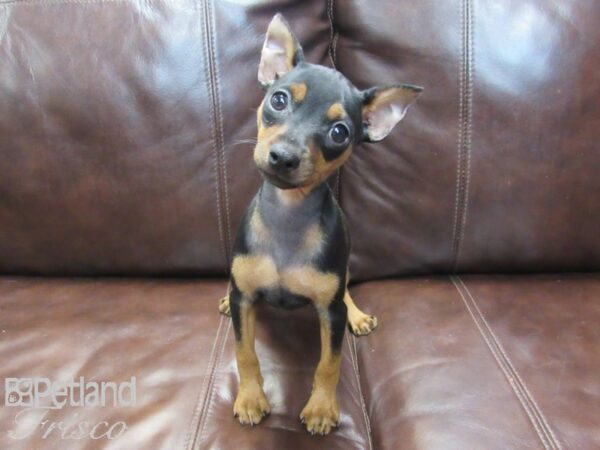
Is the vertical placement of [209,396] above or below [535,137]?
below

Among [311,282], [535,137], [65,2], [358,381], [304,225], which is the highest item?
[65,2]

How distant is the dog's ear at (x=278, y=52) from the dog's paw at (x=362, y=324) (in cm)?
60

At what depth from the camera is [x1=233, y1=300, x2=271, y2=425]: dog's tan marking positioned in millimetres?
1044

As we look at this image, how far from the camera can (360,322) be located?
1340mm

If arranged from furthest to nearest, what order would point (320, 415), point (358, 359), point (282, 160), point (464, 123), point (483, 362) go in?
1. point (464, 123)
2. point (358, 359)
3. point (483, 362)
4. point (320, 415)
5. point (282, 160)

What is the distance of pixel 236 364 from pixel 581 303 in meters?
0.85

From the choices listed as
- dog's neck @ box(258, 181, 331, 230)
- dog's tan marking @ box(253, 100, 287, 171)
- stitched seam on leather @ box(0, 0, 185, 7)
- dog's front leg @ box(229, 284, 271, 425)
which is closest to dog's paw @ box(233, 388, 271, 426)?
dog's front leg @ box(229, 284, 271, 425)

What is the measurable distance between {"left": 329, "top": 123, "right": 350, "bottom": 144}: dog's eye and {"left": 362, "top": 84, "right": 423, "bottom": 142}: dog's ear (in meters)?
0.10

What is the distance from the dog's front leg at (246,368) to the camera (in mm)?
1046

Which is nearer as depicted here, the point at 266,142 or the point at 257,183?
the point at 266,142

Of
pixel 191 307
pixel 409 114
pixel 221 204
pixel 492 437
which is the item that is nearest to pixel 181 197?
pixel 221 204

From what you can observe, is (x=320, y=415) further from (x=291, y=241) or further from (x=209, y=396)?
(x=291, y=241)

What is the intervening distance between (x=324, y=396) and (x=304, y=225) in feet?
1.11

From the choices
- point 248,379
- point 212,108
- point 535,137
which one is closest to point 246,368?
point 248,379
